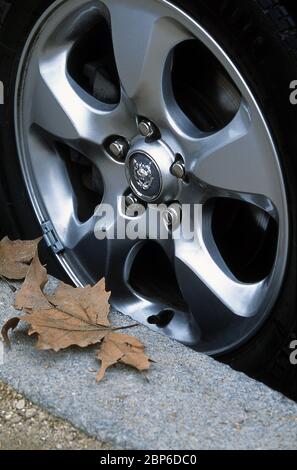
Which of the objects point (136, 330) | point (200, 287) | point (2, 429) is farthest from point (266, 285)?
point (2, 429)

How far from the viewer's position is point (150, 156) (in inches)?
92.6

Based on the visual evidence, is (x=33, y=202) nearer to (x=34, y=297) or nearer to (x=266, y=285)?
(x=34, y=297)

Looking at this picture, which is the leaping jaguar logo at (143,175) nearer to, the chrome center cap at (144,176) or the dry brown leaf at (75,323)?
the chrome center cap at (144,176)

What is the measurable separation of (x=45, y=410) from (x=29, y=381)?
101 millimetres

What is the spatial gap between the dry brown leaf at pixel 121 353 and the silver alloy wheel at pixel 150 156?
259 mm

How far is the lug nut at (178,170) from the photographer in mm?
2295

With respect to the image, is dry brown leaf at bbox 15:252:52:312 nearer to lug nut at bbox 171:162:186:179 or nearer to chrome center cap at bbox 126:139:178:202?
chrome center cap at bbox 126:139:178:202

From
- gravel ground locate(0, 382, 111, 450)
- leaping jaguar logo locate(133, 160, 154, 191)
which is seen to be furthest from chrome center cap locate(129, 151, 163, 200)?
gravel ground locate(0, 382, 111, 450)

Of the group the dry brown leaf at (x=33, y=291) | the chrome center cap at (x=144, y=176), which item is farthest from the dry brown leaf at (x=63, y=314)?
the chrome center cap at (x=144, y=176)

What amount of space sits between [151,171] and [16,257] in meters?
0.56

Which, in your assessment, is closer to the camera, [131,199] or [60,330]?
[60,330]

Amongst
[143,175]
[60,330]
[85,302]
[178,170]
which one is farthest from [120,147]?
[60,330]

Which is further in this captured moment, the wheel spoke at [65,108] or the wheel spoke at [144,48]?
the wheel spoke at [65,108]

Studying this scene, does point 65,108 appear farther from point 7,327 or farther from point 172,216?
point 7,327
